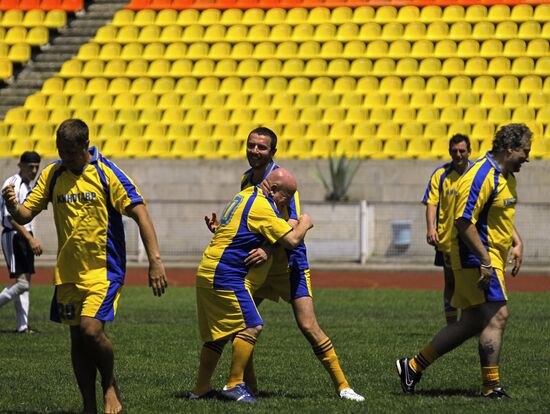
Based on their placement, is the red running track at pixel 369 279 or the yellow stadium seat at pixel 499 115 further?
the yellow stadium seat at pixel 499 115

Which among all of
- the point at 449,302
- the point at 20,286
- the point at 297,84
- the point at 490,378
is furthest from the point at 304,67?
the point at 490,378

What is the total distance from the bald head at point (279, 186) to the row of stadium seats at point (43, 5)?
22.7 metres

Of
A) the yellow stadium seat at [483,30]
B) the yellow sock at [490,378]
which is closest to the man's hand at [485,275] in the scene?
the yellow sock at [490,378]

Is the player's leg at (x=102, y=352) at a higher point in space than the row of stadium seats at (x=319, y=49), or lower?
lower

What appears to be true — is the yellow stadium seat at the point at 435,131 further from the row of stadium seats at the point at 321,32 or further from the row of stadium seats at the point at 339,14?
the row of stadium seats at the point at 339,14

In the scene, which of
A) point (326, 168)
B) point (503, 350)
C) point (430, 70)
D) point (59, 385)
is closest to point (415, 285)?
point (326, 168)

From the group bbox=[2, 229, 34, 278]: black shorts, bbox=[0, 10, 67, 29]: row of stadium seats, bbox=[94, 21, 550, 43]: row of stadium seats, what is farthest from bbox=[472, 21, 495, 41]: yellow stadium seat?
bbox=[2, 229, 34, 278]: black shorts

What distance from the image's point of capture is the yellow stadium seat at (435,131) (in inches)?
981

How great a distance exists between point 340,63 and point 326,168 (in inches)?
123

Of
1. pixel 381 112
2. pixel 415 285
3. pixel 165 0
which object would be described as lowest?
pixel 415 285

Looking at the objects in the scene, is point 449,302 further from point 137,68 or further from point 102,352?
point 137,68

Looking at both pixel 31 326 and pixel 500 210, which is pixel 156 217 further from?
pixel 500 210

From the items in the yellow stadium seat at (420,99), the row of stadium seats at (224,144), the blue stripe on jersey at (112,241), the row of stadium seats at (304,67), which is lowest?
the blue stripe on jersey at (112,241)

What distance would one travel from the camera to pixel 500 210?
28.1 feet
